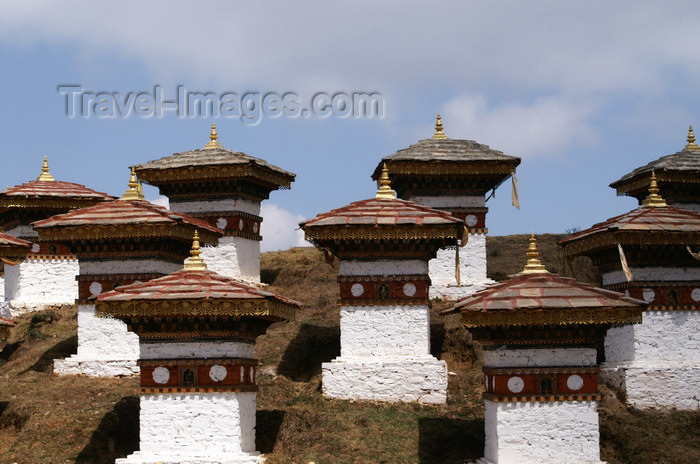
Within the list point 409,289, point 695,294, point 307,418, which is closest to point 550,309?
point 307,418

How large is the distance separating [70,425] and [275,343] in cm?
606

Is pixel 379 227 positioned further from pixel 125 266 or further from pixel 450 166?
pixel 450 166

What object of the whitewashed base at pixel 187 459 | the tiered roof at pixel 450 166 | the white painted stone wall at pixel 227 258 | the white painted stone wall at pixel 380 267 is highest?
the tiered roof at pixel 450 166

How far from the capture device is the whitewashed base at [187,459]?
16.2m

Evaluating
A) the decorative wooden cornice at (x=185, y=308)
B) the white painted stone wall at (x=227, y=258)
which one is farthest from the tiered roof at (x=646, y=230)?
the white painted stone wall at (x=227, y=258)

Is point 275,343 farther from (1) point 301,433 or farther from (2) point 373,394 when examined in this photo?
(1) point 301,433

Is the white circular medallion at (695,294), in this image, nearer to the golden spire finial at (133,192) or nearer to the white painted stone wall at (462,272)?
the white painted stone wall at (462,272)

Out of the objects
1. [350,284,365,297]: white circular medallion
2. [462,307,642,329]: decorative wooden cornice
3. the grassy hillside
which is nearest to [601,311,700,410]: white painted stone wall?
the grassy hillside

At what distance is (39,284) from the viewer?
2861 cm

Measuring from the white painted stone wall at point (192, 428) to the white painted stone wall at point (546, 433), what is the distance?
393 centimetres

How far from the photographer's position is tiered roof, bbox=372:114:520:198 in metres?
26.5

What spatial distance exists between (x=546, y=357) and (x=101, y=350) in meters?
9.86

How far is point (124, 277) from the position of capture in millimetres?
21422

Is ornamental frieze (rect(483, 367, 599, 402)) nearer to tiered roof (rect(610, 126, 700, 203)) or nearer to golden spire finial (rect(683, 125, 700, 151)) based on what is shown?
tiered roof (rect(610, 126, 700, 203))
